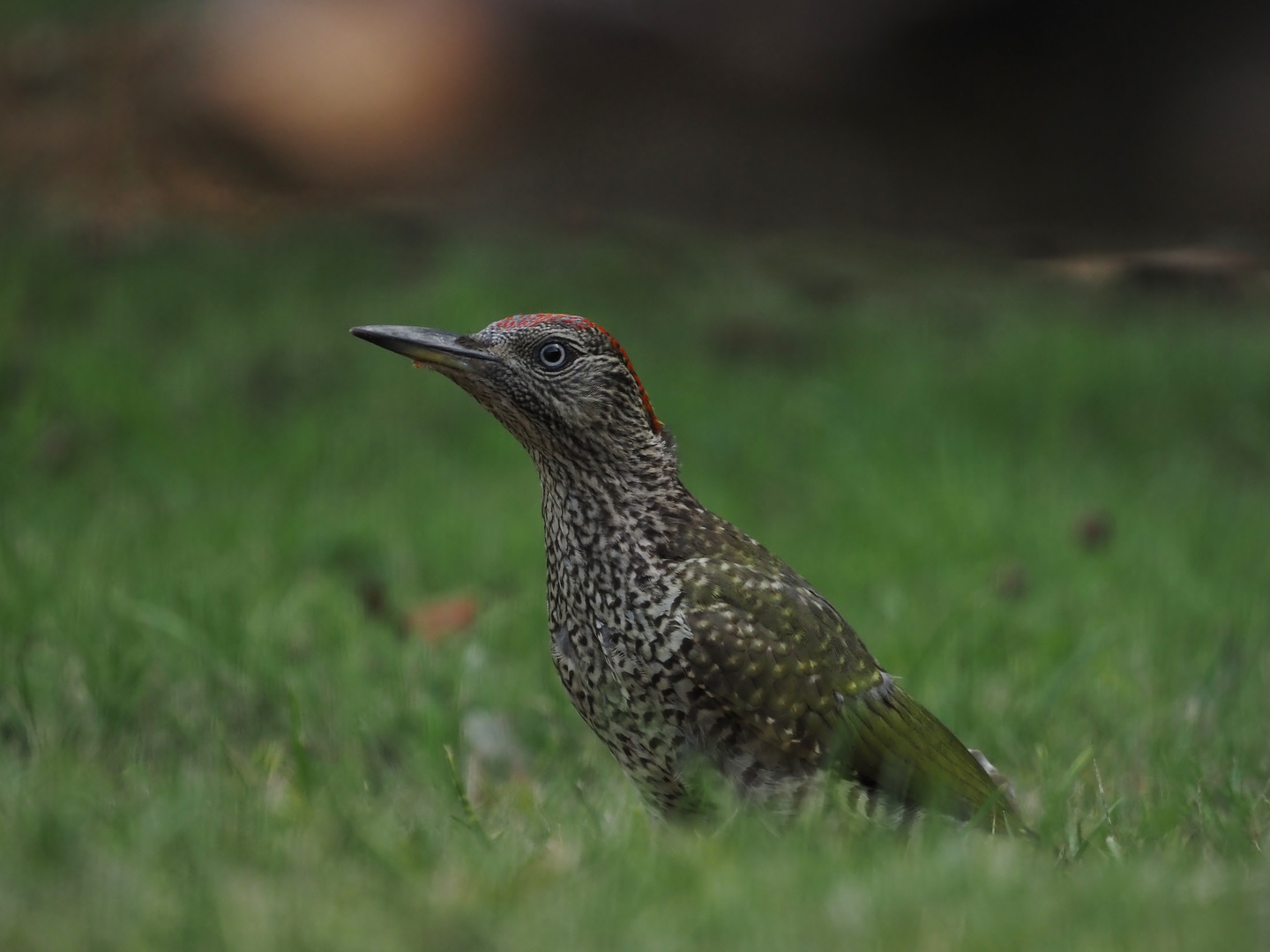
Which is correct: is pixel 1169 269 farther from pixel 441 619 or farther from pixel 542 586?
pixel 441 619

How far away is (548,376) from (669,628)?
569 mm

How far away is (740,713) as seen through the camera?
270cm

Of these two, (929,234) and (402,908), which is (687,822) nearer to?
(402,908)

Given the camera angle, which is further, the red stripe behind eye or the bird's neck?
the red stripe behind eye

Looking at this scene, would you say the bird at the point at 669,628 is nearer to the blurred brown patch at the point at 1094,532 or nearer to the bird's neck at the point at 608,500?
the bird's neck at the point at 608,500

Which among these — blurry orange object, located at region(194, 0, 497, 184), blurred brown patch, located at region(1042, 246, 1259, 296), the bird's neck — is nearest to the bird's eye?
the bird's neck

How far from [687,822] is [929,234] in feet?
19.1

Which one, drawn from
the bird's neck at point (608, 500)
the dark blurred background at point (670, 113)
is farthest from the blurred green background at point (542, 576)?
the bird's neck at point (608, 500)

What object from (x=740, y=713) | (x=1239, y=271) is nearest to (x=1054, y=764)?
(x=740, y=713)

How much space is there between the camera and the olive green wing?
270cm

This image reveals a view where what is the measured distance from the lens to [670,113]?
27.2ft

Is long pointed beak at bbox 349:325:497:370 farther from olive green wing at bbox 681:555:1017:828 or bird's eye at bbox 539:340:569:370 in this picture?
olive green wing at bbox 681:555:1017:828

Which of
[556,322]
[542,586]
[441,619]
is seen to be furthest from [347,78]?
[556,322]

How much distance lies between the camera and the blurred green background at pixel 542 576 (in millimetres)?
1997
